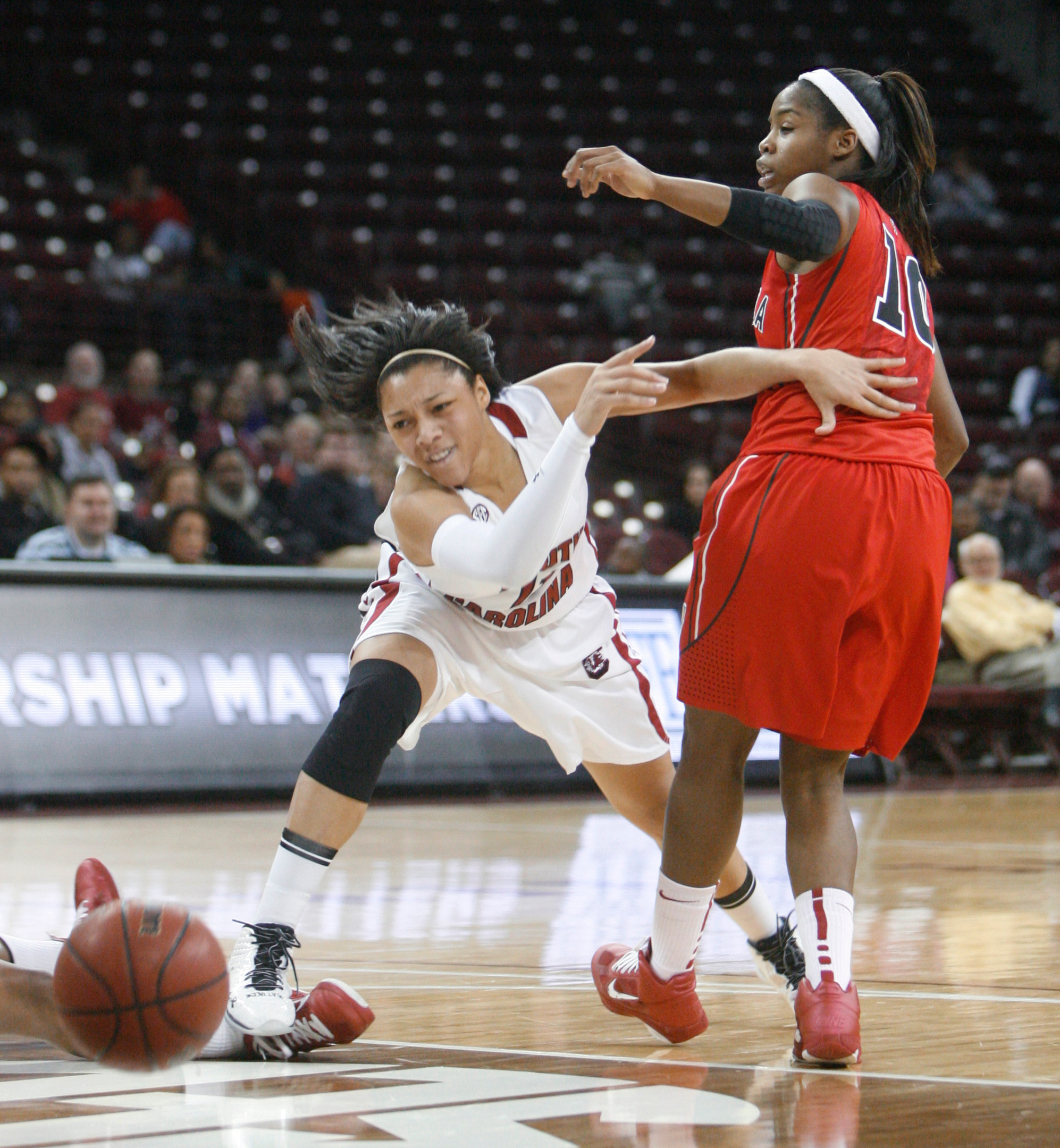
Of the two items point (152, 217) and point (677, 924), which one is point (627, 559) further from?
point (677, 924)

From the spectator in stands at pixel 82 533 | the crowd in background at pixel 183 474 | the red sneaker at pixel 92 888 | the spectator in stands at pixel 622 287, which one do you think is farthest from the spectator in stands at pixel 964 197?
the red sneaker at pixel 92 888

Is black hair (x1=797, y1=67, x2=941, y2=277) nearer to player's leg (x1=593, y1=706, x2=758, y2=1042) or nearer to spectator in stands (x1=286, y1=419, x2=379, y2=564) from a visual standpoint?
player's leg (x1=593, y1=706, x2=758, y2=1042)

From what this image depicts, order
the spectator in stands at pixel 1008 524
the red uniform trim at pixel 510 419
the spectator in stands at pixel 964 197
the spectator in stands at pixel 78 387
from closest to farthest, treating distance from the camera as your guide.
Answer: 1. the red uniform trim at pixel 510 419
2. the spectator in stands at pixel 78 387
3. the spectator in stands at pixel 1008 524
4. the spectator in stands at pixel 964 197

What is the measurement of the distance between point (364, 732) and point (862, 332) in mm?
1166

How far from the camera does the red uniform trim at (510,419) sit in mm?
3492

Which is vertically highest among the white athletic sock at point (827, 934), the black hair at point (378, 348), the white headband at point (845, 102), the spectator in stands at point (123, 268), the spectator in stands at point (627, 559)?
the white headband at point (845, 102)

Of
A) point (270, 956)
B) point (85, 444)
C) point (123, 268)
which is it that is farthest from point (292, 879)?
point (123, 268)

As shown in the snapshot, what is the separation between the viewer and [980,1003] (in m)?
3.35

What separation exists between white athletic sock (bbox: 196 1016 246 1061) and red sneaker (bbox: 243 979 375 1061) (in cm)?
2

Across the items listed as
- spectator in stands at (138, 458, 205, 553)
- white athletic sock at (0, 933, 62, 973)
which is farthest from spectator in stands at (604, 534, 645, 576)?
white athletic sock at (0, 933, 62, 973)

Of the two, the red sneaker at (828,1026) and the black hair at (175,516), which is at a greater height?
the red sneaker at (828,1026)

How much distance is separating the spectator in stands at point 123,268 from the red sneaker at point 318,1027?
424 inches

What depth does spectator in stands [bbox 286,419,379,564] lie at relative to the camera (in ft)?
30.9

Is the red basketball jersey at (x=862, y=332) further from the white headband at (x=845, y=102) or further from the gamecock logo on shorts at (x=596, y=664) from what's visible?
the gamecock logo on shorts at (x=596, y=664)
